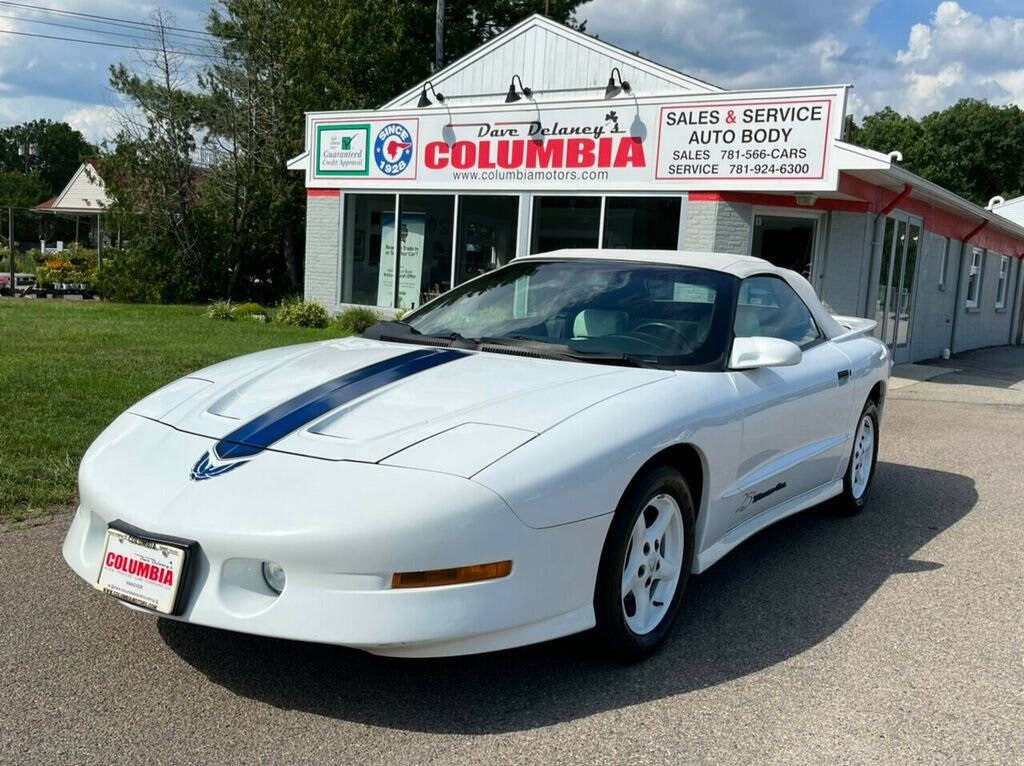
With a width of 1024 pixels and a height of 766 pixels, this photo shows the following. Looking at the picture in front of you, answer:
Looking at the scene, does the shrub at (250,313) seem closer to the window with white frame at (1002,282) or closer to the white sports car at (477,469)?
the white sports car at (477,469)

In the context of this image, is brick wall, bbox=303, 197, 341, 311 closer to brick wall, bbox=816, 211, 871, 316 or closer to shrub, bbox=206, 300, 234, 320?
shrub, bbox=206, 300, 234, 320

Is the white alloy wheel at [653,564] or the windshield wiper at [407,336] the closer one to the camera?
the white alloy wheel at [653,564]

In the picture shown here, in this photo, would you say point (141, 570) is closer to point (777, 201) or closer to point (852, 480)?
point (852, 480)

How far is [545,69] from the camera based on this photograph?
63.2 ft

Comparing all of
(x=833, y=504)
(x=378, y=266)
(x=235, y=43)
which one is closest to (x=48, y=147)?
(x=235, y=43)

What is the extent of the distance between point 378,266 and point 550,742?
48.4 feet

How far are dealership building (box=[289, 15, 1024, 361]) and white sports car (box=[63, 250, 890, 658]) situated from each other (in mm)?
8817

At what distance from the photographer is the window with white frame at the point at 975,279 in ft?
68.6

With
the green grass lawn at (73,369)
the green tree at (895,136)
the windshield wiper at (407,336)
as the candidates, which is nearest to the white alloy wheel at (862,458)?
the windshield wiper at (407,336)

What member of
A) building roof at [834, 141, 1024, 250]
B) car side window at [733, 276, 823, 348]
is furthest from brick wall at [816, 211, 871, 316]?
car side window at [733, 276, 823, 348]

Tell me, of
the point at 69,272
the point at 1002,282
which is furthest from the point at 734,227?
the point at 69,272

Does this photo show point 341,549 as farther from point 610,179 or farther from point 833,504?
point 610,179

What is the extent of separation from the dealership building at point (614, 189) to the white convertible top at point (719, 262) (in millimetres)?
7440

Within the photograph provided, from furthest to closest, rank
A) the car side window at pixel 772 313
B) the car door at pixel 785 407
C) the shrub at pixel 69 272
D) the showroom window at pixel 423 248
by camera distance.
Result: 1. the shrub at pixel 69 272
2. the showroom window at pixel 423 248
3. the car side window at pixel 772 313
4. the car door at pixel 785 407
